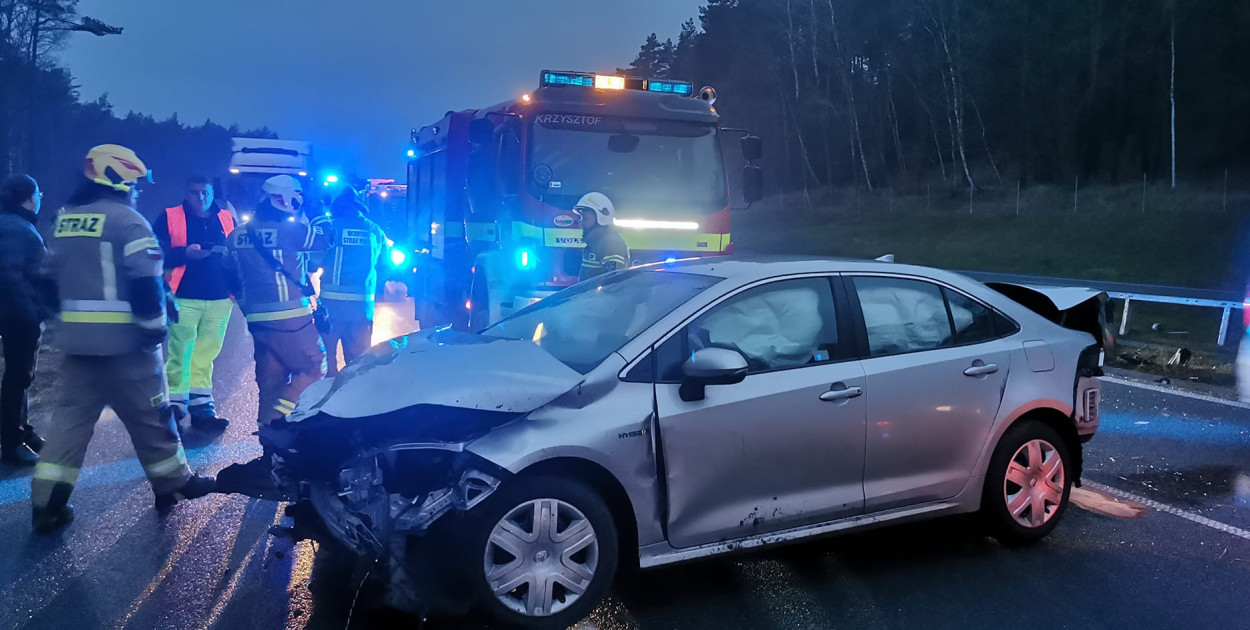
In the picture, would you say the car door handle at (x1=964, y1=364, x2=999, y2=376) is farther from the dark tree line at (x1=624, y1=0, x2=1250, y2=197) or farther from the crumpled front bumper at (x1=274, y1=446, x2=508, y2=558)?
the dark tree line at (x1=624, y1=0, x2=1250, y2=197)

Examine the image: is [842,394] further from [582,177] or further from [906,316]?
[582,177]

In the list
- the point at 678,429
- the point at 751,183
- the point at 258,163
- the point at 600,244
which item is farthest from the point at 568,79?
the point at 258,163

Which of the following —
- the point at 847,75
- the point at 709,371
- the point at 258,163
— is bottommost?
the point at 709,371

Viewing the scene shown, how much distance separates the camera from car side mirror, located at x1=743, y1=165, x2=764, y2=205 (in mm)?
10211

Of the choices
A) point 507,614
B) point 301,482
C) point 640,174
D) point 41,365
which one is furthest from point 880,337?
point 41,365

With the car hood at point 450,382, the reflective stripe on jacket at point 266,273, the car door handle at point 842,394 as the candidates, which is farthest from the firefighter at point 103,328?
the car door handle at point 842,394

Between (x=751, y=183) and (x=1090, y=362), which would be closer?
(x=1090, y=362)

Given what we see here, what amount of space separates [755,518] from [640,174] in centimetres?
588

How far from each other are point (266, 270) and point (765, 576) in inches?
163

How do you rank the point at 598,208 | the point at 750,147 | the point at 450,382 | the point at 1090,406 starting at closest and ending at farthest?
the point at 450,382
the point at 1090,406
the point at 598,208
the point at 750,147

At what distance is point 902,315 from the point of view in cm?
473

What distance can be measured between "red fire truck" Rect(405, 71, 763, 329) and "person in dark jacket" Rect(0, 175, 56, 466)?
4091 mm

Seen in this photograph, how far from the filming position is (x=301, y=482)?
4074 mm

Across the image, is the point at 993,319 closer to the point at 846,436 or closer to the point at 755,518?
the point at 846,436
